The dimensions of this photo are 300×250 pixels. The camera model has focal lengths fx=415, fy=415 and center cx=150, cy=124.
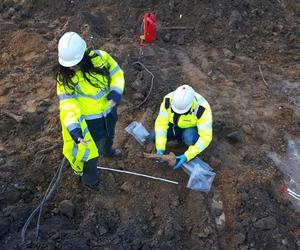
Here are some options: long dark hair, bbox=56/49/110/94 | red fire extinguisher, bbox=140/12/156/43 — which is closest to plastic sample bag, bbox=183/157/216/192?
long dark hair, bbox=56/49/110/94

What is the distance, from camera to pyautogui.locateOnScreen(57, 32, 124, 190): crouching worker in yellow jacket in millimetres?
4113

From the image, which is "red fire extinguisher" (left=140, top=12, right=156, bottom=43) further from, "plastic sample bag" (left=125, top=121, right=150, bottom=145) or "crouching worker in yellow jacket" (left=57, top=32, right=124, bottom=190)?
→ "crouching worker in yellow jacket" (left=57, top=32, right=124, bottom=190)

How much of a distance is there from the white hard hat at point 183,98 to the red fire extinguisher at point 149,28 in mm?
2803

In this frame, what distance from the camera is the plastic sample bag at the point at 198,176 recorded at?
5.12 m

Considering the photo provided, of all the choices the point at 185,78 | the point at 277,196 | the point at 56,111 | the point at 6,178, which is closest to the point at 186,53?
the point at 185,78

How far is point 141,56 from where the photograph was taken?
24.3 feet

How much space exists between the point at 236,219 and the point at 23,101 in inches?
148

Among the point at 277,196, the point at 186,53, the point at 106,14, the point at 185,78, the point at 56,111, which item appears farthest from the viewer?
the point at 106,14

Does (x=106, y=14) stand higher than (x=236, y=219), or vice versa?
→ (x=106, y=14)

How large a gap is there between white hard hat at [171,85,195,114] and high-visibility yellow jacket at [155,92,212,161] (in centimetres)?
13

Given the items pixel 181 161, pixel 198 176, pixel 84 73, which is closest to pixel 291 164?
pixel 198 176

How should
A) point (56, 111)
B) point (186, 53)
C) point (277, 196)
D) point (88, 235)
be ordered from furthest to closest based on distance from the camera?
point (186, 53), point (56, 111), point (277, 196), point (88, 235)

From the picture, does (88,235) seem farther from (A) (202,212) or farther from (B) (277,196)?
(B) (277,196)

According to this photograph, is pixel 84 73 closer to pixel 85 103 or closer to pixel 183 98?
pixel 85 103
